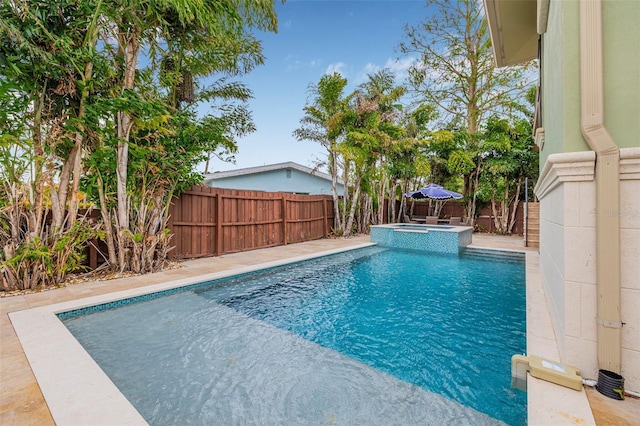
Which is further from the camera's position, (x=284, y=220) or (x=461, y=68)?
(x=461, y=68)

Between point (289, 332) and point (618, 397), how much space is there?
288 cm

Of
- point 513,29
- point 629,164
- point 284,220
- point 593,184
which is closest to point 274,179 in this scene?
point 284,220

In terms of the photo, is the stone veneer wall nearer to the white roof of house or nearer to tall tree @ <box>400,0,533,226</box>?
the white roof of house

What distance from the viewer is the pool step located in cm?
820

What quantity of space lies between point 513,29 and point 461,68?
13498mm

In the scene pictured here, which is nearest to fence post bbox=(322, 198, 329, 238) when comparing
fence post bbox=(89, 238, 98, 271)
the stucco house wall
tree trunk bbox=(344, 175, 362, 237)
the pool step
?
tree trunk bbox=(344, 175, 362, 237)

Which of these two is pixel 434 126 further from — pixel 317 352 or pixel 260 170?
pixel 317 352

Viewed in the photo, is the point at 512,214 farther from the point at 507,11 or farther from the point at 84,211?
the point at 84,211

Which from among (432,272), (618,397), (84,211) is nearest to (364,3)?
(432,272)

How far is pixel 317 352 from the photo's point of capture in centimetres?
308

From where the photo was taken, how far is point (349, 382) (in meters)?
2.54

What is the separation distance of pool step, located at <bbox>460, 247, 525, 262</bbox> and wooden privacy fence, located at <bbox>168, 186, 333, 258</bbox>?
5.59 meters

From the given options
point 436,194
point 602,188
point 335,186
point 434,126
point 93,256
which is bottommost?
point 93,256

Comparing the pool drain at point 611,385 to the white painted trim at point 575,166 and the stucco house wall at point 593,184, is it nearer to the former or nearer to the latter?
the stucco house wall at point 593,184
